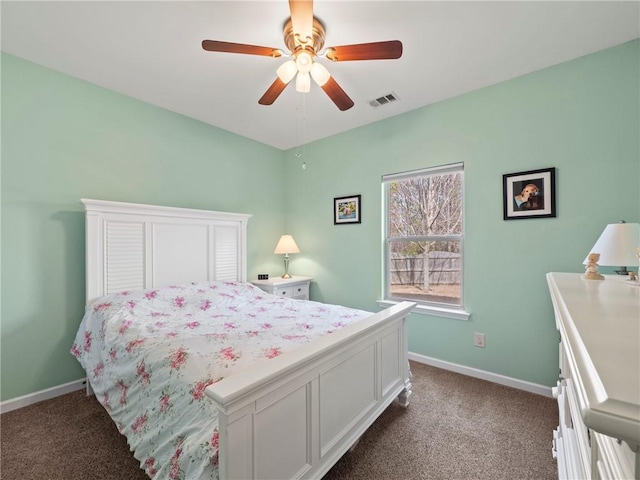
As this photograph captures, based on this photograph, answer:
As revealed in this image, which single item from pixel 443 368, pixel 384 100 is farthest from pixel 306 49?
pixel 443 368

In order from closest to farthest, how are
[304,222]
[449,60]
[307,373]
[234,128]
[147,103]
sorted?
[307,373]
[449,60]
[147,103]
[234,128]
[304,222]

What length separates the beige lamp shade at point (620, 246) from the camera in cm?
149

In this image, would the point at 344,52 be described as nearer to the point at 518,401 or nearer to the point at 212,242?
the point at 212,242

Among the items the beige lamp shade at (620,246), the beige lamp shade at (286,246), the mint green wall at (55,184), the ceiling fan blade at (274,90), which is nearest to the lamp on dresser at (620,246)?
the beige lamp shade at (620,246)

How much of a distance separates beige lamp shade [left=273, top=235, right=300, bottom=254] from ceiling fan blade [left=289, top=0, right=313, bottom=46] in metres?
2.46

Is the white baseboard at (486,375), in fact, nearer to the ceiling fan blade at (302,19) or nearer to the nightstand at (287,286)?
the nightstand at (287,286)

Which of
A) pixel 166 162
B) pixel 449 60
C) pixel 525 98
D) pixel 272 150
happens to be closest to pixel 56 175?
pixel 166 162

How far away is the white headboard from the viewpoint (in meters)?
2.35

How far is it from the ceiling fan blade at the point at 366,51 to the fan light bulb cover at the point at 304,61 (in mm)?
113

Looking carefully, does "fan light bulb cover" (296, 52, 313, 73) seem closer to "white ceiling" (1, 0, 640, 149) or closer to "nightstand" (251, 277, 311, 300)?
"white ceiling" (1, 0, 640, 149)

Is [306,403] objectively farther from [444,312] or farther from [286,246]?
[286,246]

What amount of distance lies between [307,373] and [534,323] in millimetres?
2083

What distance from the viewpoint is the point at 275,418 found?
111cm

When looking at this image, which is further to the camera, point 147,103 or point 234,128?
point 234,128
